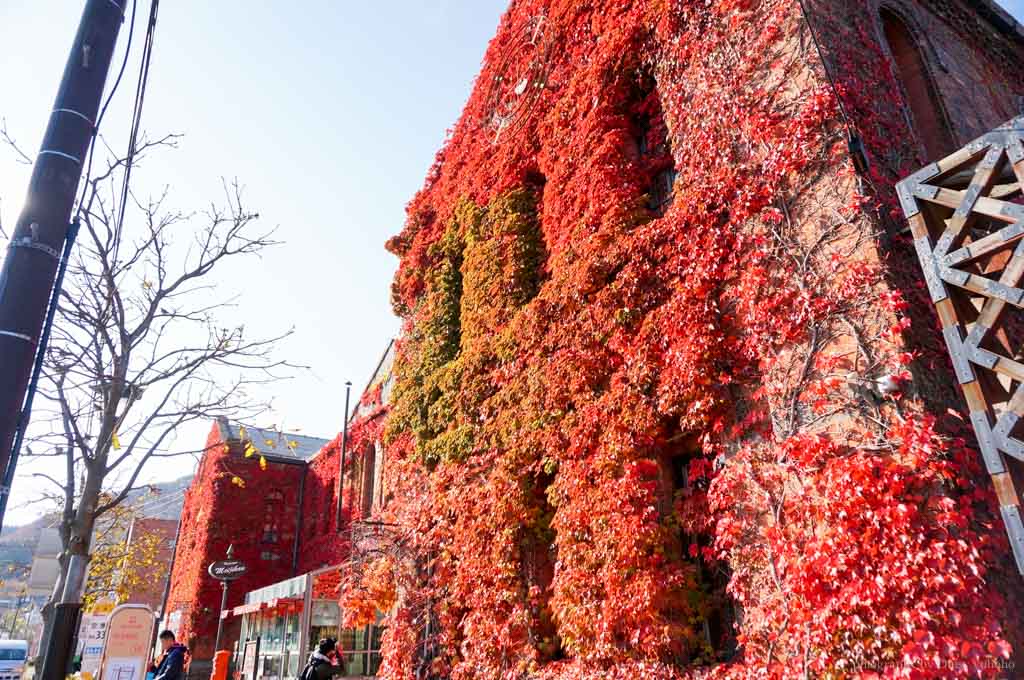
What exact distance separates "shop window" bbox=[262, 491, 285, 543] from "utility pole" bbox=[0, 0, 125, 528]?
2583 cm

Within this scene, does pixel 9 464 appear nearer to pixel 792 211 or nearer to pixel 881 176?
pixel 792 211

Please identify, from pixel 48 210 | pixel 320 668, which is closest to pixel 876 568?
pixel 48 210

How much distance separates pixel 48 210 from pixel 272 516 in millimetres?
26594

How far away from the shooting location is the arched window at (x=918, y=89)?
10242mm

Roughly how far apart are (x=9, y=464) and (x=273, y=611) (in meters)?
17.6

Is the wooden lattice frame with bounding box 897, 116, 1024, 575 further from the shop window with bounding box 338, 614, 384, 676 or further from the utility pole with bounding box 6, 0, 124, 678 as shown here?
the shop window with bounding box 338, 614, 384, 676

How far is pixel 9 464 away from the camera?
133 inches

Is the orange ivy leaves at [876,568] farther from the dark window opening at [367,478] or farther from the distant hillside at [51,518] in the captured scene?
the dark window opening at [367,478]

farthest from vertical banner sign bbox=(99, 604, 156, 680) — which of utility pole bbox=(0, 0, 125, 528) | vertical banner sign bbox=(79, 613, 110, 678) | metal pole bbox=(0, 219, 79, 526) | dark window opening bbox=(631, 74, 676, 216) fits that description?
dark window opening bbox=(631, 74, 676, 216)

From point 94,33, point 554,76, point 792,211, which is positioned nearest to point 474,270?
point 554,76

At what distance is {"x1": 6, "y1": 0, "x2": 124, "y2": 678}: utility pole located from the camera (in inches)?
129

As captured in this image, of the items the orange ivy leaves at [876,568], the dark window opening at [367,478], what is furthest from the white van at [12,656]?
the orange ivy leaves at [876,568]

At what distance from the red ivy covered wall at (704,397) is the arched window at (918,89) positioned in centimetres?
32

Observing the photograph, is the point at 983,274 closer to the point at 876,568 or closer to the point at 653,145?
the point at 876,568
